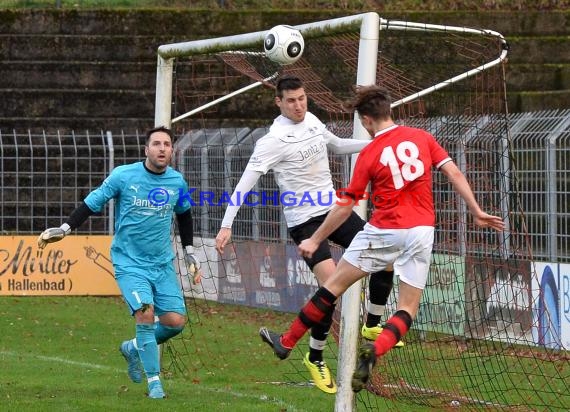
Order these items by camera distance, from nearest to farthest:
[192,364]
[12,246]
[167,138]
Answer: [167,138]
[192,364]
[12,246]

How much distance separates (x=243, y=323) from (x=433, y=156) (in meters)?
9.18

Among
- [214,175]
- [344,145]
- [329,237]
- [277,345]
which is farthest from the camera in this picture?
[214,175]

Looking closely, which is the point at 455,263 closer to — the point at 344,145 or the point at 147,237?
the point at 344,145

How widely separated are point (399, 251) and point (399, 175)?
553 mm

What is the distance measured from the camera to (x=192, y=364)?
1345 centimetres

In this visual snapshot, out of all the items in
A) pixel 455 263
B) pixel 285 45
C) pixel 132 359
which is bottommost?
pixel 132 359

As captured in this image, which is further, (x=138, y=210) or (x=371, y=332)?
(x=138, y=210)

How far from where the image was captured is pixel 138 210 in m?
10.6

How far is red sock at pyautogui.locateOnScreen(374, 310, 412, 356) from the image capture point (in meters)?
8.26

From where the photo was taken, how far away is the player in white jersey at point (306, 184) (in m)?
9.51

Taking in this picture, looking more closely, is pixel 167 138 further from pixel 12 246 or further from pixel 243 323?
pixel 12 246

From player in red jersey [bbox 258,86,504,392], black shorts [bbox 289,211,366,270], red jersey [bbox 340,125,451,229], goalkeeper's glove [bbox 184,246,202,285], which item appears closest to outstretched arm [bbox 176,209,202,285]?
goalkeeper's glove [bbox 184,246,202,285]

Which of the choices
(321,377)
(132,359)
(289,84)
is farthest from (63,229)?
(321,377)

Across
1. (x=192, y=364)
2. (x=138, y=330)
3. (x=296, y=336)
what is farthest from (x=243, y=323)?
(x=296, y=336)
